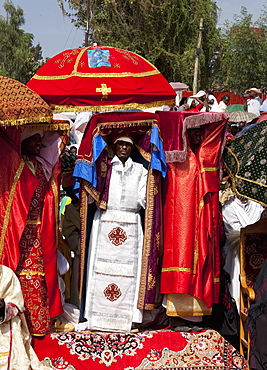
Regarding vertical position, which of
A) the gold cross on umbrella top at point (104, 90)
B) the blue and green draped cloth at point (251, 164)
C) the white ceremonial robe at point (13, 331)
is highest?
the gold cross on umbrella top at point (104, 90)

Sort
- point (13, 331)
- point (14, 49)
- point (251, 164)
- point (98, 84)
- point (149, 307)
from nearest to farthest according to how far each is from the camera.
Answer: point (13, 331)
point (251, 164)
point (98, 84)
point (149, 307)
point (14, 49)

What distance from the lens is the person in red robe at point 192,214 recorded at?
574 centimetres

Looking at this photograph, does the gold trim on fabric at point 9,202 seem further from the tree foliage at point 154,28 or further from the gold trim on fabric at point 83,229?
the tree foliage at point 154,28

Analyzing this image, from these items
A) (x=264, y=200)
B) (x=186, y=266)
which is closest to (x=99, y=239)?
(x=186, y=266)

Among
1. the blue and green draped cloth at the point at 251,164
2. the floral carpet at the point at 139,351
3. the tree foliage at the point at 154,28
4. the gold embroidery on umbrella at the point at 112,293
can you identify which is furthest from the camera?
the tree foliage at the point at 154,28

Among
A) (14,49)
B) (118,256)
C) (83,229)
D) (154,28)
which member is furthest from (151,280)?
(14,49)

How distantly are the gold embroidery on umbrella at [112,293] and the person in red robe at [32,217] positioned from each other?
56 centimetres

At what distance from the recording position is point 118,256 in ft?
19.2

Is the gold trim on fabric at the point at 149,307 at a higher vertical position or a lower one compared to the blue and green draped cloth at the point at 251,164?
lower

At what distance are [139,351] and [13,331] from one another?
1.33 meters

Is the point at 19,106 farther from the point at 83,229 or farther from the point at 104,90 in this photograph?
the point at 83,229

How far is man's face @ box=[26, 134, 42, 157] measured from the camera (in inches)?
213

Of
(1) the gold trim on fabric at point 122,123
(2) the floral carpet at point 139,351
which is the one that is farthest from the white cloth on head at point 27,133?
(2) the floral carpet at point 139,351

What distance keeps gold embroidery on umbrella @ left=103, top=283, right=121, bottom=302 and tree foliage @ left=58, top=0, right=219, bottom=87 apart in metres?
19.6
